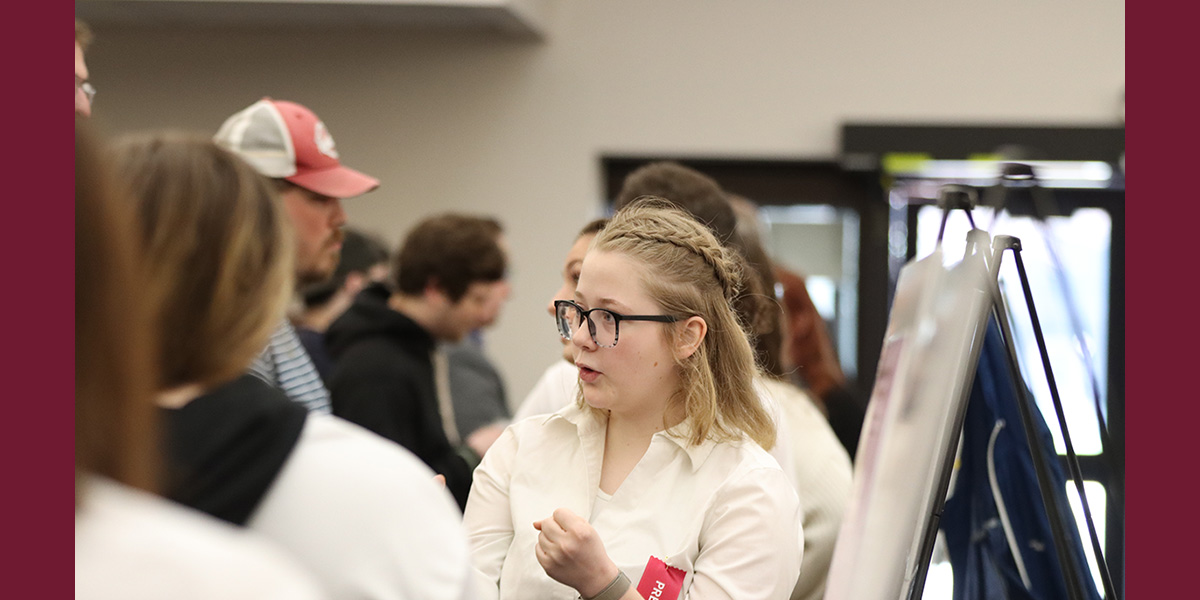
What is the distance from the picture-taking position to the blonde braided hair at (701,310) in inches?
61.8

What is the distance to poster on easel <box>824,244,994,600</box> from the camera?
1404mm

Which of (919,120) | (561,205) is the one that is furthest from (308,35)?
(919,120)

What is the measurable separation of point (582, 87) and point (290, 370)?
3986 millimetres

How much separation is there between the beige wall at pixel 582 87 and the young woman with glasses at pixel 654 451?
4.00 metres

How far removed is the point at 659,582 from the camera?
1.42m

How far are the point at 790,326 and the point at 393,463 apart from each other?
2.37m

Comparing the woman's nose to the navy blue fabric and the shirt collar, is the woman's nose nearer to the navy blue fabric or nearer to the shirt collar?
the shirt collar

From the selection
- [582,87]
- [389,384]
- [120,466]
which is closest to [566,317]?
[120,466]

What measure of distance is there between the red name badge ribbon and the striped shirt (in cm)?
68

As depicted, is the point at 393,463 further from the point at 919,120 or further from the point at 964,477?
the point at 919,120

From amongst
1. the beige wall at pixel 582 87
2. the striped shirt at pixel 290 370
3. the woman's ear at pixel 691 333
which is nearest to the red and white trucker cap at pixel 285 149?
the striped shirt at pixel 290 370

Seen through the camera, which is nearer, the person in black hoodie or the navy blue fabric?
the navy blue fabric

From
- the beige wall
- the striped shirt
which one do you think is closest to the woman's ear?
the striped shirt

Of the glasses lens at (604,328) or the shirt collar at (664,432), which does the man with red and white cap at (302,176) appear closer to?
the shirt collar at (664,432)
